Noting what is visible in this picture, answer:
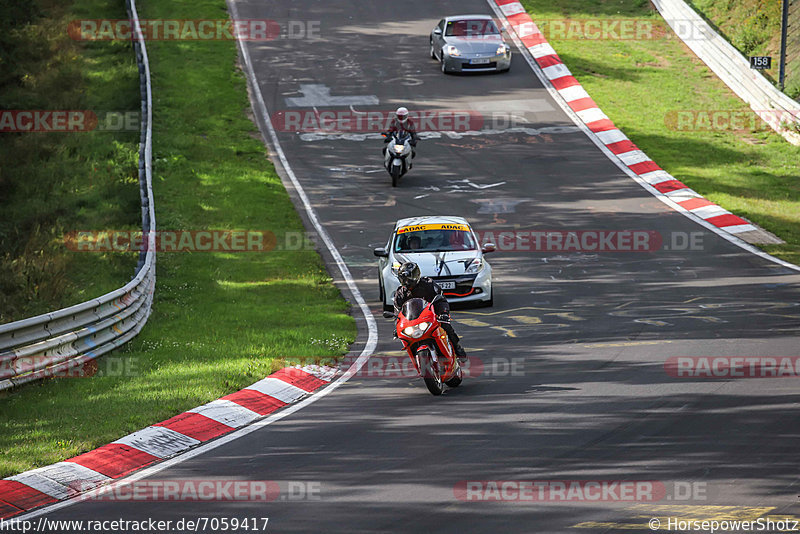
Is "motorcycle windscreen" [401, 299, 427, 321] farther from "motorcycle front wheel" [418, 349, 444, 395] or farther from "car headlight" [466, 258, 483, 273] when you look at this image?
"car headlight" [466, 258, 483, 273]

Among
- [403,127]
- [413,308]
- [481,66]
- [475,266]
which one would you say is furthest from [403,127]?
[413,308]

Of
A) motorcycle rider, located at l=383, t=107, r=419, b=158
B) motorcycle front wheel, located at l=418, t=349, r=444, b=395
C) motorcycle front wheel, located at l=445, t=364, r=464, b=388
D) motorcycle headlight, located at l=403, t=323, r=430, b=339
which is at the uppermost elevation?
motorcycle rider, located at l=383, t=107, r=419, b=158

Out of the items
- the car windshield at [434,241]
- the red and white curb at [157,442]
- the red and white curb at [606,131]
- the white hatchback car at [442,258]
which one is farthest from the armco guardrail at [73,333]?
the red and white curb at [606,131]

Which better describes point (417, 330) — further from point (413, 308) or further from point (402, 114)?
point (402, 114)

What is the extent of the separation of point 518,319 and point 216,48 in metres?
26.0

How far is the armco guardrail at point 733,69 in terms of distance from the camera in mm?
29922

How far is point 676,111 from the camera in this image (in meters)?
32.2

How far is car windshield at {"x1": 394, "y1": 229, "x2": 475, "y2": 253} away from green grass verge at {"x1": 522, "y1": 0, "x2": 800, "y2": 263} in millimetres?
7026

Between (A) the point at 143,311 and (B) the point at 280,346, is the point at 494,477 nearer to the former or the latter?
(B) the point at 280,346

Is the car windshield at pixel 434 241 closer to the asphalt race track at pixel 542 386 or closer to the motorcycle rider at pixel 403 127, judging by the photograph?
the asphalt race track at pixel 542 386

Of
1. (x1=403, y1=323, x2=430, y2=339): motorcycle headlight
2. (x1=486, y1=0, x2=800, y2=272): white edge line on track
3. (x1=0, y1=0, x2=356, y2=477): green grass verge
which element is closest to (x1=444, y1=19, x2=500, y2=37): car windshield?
(x1=486, y1=0, x2=800, y2=272): white edge line on track

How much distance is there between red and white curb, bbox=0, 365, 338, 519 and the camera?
9.00m

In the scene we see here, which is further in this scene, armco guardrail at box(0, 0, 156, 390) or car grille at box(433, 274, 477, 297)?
car grille at box(433, 274, 477, 297)

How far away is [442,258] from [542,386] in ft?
19.2
